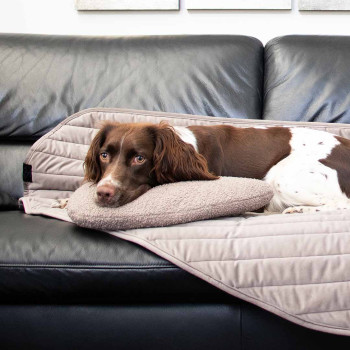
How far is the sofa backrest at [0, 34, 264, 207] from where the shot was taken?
230cm

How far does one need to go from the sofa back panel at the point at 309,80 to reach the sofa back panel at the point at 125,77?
9cm

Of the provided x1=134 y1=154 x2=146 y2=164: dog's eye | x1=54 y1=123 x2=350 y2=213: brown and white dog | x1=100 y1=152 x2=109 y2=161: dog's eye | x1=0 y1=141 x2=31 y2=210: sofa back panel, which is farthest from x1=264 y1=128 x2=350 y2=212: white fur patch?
x1=0 y1=141 x2=31 y2=210: sofa back panel

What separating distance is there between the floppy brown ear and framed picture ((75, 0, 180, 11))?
131 centimetres

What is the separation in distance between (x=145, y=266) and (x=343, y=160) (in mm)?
1013

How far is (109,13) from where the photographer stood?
113 inches

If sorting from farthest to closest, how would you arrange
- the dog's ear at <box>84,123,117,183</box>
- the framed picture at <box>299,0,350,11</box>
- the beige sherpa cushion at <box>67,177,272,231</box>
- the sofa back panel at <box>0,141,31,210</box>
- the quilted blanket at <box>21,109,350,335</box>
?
the framed picture at <box>299,0,350,11</box> → the sofa back panel at <box>0,141,31,210</box> → the dog's ear at <box>84,123,117,183</box> → the beige sherpa cushion at <box>67,177,272,231</box> → the quilted blanket at <box>21,109,350,335</box>

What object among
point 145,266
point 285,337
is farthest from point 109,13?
point 285,337

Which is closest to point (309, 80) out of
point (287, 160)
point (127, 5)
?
point (287, 160)

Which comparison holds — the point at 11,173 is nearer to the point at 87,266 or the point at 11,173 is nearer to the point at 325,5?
the point at 87,266

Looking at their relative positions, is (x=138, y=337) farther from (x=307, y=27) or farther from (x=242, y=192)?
(x=307, y=27)

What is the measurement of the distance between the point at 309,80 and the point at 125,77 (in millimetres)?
925

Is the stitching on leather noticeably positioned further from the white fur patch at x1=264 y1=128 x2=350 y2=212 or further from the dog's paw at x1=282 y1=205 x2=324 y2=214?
the white fur patch at x1=264 y1=128 x2=350 y2=212

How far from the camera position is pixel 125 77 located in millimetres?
2355

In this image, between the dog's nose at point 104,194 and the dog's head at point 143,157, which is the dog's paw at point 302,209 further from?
the dog's nose at point 104,194
